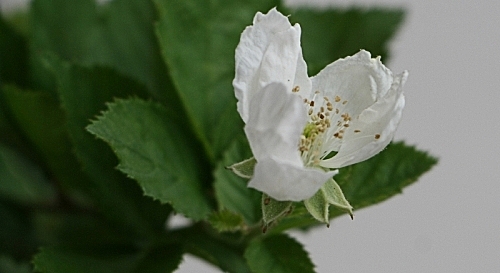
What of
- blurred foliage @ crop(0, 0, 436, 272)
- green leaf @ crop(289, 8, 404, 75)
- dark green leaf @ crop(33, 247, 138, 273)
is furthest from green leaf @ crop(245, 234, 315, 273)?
green leaf @ crop(289, 8, 404, 75)

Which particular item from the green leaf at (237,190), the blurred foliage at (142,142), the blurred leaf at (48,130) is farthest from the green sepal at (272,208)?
the blurred leaf at (48,130)

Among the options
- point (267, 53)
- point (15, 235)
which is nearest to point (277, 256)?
point (267, 53)

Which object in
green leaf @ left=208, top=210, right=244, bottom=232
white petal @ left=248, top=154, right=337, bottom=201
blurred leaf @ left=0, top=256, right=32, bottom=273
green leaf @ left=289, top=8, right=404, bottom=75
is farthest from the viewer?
green leaf @ left=289, top=8, right=404, bottom=75

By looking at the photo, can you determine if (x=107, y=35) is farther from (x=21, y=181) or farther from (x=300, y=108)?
(x=300, y=108)

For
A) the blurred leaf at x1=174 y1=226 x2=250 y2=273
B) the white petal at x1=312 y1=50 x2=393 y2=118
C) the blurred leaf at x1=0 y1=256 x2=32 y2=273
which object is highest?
the white petal at x1=312 y1=50 x2=393 y2=118

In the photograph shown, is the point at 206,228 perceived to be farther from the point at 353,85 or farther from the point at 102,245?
the point at 353,85

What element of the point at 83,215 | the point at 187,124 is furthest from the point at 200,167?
the point at 83,215

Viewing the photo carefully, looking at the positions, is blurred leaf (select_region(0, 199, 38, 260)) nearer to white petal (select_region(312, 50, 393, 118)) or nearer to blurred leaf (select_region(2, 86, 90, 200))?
blurred leaf (select_region(2, 86, 90, 200))

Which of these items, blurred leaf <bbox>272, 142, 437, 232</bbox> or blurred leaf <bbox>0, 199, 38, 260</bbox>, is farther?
blurred leaf <bbox>0, 199, 38, 260</bbox>

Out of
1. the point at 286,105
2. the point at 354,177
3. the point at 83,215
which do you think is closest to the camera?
the point at 286,105
